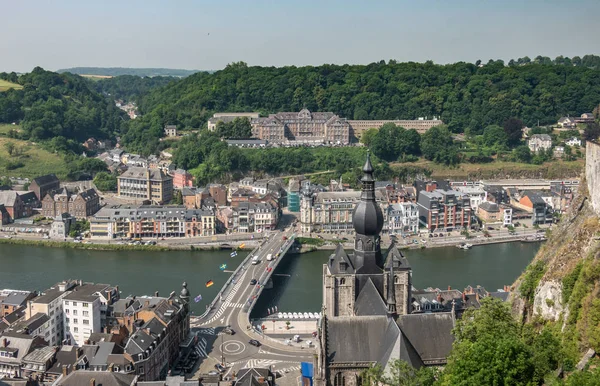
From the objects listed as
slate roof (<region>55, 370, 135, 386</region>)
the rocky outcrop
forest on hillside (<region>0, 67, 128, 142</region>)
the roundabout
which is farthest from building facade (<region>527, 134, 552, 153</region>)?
slate roof (<region>55, 370, 135, 386</region>)

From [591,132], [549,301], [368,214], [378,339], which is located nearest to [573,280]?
[549,301]

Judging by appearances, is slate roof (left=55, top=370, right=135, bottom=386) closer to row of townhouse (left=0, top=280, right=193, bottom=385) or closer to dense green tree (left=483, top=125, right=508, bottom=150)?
row of townhouse (left=0, top=280, right=193, bottom=385)

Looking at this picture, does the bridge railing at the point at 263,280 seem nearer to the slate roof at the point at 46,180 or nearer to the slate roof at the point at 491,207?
the slate roof at the point at 491,207

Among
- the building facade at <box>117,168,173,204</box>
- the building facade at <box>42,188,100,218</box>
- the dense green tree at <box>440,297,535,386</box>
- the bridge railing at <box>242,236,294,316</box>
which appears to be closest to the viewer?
the dense green tree at <box>440,297,535,386</box>

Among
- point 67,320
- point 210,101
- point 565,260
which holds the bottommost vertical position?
point 67,320

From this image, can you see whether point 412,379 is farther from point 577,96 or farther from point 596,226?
point 577,96

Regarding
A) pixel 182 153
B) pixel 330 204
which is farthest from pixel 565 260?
pixel 182 153
